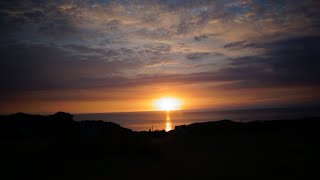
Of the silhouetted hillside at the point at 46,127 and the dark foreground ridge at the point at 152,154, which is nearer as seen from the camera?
the dark foreground ridge at the point at 152,154

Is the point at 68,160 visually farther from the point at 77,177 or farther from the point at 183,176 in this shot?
the point at 183,176

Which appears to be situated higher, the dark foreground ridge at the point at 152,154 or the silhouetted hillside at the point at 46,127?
the silhouetted hillside at the point at 46,127

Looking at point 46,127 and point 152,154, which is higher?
point 46,127

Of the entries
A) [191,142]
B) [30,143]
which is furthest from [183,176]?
[30,143]

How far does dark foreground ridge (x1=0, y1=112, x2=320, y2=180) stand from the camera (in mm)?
15477

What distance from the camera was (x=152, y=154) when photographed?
21438 mm

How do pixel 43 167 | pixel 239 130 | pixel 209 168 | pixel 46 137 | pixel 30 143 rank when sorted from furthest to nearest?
pixel 239 130 < pixel 46 137 < pixel 30 143 < pixel 43 167 < pixel 209 168

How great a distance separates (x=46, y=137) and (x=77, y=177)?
50.1 feet

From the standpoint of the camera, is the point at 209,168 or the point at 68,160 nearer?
the point at 209,168

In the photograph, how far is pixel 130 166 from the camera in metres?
18.2

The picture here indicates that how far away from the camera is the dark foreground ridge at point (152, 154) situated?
15477mm

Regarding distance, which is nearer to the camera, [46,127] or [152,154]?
[152,154]

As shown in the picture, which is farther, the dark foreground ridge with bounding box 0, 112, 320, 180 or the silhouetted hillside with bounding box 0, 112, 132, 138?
the silhouetted hillside with bounding box 0, 112, 132, 138

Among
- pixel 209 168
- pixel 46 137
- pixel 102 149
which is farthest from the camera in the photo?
pixel 46 137
